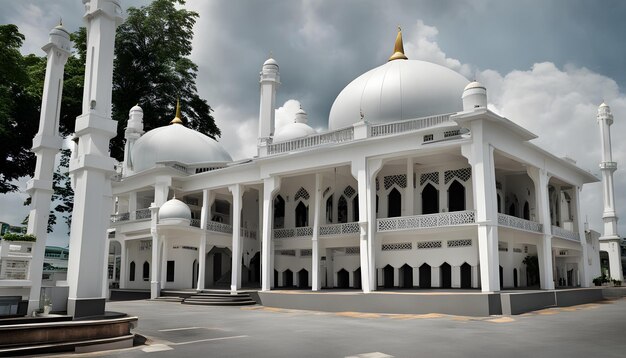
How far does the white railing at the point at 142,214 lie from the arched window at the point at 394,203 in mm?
14244

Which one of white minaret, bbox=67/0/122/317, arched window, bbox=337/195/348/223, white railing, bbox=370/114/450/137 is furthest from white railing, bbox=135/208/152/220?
white minaret, bbox=67/0/122/317

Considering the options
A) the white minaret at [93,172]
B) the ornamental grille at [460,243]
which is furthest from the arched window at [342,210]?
the white minaret at [93,172]

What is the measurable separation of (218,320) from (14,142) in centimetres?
2365

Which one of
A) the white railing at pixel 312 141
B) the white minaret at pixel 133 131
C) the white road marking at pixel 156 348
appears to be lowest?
the white road marking at pixel 156 348

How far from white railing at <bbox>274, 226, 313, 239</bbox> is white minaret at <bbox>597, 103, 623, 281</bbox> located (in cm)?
2547

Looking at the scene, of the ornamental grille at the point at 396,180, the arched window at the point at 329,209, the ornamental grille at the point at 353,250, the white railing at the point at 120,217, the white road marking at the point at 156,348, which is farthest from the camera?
the white railing at the point at 120,217

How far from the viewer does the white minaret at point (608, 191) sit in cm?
3944

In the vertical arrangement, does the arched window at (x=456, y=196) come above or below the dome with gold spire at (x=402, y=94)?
below

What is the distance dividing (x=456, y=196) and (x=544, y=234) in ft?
13.7

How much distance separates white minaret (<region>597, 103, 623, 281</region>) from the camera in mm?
39438

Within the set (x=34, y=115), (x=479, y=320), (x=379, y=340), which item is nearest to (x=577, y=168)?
(x=479, y=320)

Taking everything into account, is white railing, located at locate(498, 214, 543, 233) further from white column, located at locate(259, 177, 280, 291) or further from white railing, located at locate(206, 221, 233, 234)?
white railing, located at locate(206, 221, 233, 234)

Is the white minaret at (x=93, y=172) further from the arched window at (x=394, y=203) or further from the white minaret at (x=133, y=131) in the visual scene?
the white minaret at (x=133, y=131)

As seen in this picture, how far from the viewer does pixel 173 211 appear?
28.1 meters
